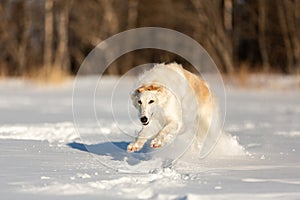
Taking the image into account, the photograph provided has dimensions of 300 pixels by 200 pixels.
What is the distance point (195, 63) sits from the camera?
25188 millimetres

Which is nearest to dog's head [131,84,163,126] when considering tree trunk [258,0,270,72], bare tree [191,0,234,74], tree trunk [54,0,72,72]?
bare tree [191,0,234,74]

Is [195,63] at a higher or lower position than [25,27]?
lower

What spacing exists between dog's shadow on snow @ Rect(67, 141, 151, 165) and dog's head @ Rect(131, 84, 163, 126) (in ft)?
1.60

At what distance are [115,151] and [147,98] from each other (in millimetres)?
990

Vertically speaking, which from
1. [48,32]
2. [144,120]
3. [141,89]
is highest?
[48,32]

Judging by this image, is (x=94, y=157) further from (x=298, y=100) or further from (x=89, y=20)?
(x=89, y=20)

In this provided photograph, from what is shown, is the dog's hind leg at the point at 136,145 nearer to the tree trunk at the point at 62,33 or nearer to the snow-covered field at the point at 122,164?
the snow-covered field at the point at 122,164

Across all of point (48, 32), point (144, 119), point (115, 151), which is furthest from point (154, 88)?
point (48, 32)

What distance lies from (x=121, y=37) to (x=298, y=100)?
12.9 m

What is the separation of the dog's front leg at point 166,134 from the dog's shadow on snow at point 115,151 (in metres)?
0.28

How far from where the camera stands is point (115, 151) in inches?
251

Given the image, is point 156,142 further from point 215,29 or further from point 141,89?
point 215,29

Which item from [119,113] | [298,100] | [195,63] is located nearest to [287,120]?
[119,113]

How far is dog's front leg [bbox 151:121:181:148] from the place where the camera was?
17.9 ft
